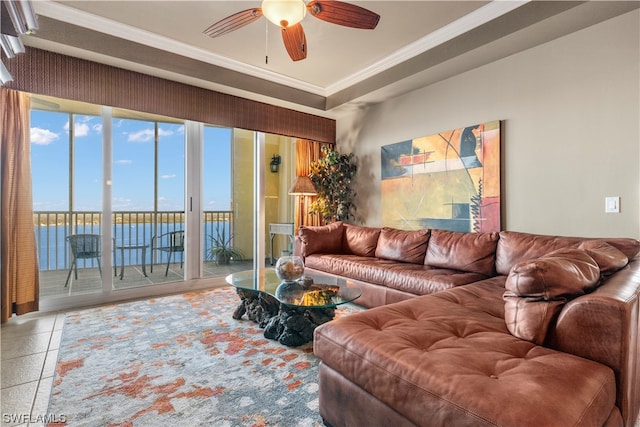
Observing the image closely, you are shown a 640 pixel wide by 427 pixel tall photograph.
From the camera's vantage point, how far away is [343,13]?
2.10 meters

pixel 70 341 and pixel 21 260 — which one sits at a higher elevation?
pixel 21 260

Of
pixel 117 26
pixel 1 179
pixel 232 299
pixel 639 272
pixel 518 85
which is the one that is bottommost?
pixel 232 299

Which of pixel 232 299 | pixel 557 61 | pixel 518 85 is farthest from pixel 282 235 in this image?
pixel 557 61

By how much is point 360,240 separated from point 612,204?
2.34 meters

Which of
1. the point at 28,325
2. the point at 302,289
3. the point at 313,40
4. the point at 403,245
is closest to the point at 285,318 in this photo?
the point at 302,289

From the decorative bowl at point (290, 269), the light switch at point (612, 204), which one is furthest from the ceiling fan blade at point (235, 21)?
the light switch at point (612, 204)

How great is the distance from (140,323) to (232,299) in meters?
0.97

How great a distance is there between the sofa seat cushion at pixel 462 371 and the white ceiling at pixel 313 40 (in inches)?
99.2

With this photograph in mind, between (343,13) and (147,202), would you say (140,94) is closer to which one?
(147,202)

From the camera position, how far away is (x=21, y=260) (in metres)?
2.96

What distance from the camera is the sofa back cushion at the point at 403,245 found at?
Result: 3338 mm

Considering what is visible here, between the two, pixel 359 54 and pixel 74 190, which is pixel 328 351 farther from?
pixel 74 190

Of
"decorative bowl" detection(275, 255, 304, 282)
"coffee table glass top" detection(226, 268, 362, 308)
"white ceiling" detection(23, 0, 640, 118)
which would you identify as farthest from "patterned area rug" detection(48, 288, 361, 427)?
"white ceiling" detection(23, 0, 640, 118)

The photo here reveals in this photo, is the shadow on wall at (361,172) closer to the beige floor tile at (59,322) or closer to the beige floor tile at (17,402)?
the beige floor tile at (59,322)
